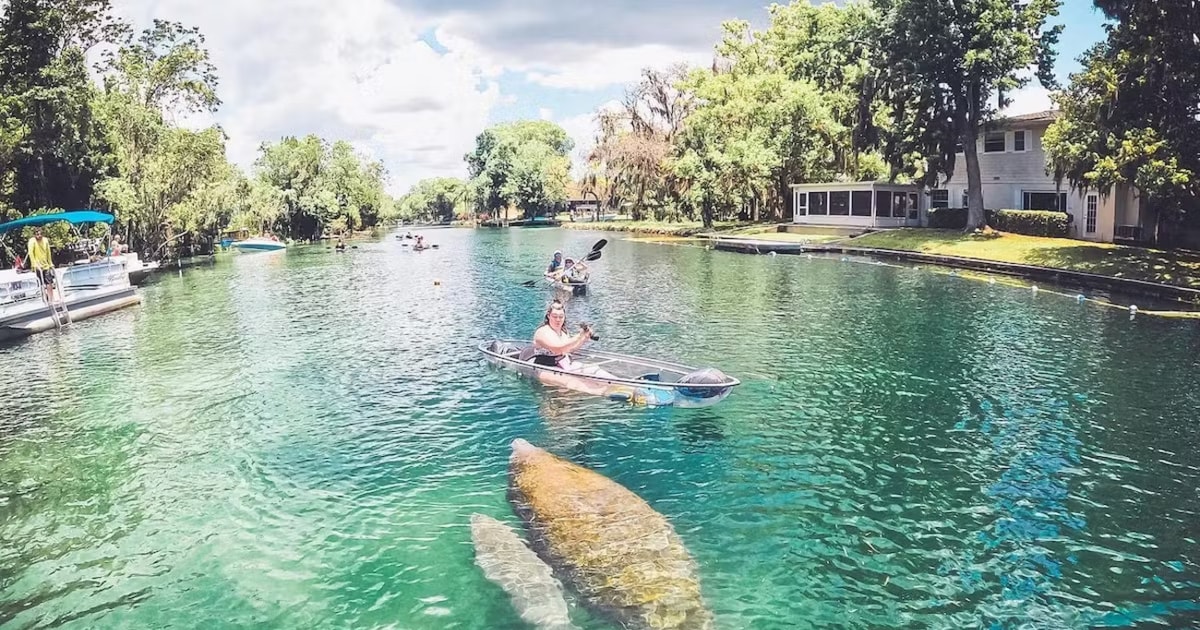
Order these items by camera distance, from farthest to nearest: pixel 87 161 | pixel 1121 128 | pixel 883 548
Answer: pixel 87 161
pixel 1121 128
pixel 883 548

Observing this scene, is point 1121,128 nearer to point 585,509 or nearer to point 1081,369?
point 1081,369

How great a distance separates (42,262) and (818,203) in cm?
5557

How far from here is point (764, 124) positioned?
70.1 meters

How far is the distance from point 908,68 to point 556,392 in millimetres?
41172

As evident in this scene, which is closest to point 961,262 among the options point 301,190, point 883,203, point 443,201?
point 883,203

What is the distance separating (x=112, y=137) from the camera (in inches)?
1970

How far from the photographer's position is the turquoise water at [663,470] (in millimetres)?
9406

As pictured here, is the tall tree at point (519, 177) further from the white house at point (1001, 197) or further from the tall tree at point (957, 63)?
the tall tree at point (957, 63)

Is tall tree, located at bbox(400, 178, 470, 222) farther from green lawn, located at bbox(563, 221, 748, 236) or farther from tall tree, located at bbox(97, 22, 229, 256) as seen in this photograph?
tall tree, located at bbox(97, 22, 229, 256)

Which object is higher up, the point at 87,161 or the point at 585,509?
the point at 87,161

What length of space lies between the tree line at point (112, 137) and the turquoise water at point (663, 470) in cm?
2027

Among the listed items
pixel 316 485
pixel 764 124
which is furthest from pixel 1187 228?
pixel 316 485

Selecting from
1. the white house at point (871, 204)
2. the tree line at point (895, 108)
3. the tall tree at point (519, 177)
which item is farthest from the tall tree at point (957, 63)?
the tall tree at point (519, 177)

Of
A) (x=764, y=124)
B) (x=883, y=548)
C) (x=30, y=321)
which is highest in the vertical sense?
(x=764, y=124)
